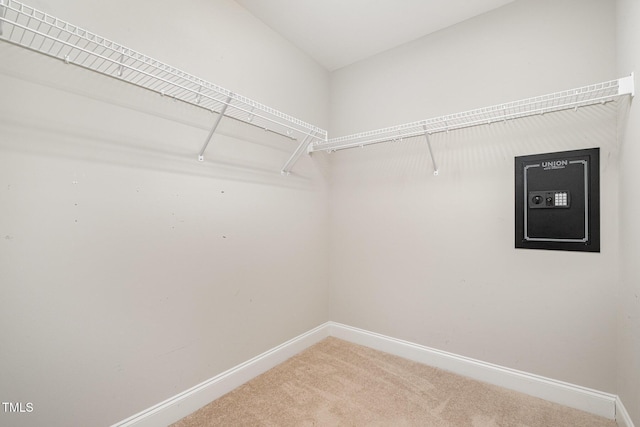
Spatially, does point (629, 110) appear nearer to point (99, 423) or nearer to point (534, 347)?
point (534, 347)

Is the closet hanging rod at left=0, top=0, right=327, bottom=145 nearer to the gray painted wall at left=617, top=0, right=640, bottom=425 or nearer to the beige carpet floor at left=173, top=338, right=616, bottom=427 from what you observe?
the beige carpet floor at left=173, top=338, right=616, bottom=427

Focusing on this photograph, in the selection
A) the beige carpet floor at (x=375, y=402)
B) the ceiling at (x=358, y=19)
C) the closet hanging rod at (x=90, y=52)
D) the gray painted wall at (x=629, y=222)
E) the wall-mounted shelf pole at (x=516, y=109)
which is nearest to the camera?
the closet hanging rod at (x=90, y=52)

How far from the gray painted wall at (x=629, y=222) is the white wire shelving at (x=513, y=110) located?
0.09m

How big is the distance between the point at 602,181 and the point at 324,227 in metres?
1.93

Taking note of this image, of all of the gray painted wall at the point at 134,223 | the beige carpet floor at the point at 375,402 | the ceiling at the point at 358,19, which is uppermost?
the ceiling at the point at 358,19

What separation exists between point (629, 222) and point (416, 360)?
61.8 inches

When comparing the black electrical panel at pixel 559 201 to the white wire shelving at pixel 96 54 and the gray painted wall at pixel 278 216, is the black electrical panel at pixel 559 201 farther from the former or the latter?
the white wire shelving at pixel 96 54

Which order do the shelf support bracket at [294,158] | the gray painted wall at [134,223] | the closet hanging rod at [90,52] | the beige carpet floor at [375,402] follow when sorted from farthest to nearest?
the shelf support bracket at [294,158] < the beige carpet floor at [375,402] < the gray painted wall at [134,223] < the closet hanging rod at [90,52]

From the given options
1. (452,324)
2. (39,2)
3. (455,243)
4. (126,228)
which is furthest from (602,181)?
(39,2)

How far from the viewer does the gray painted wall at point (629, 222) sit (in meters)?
1.30

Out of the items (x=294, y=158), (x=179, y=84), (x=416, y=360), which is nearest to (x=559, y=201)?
(x=416, y=360)

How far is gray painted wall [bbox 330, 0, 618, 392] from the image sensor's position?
1623 millimetres

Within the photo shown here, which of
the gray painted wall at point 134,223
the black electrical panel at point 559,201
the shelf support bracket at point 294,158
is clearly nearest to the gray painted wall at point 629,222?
the black electrical panel at point 559,201

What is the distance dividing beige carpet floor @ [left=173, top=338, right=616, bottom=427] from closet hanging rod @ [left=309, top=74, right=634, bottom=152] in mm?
1714
